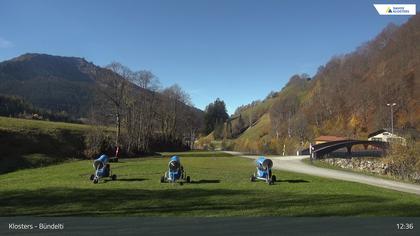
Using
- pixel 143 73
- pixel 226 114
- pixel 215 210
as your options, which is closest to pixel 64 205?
pixel 215 210

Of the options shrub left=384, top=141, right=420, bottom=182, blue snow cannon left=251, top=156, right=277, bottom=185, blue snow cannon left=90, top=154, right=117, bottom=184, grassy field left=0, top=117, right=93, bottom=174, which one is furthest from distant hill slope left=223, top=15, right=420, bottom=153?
blue snow cannon left=90, top=154, right=117, bottom=184

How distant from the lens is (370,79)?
130375mm

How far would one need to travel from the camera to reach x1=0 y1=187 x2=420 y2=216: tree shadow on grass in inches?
457

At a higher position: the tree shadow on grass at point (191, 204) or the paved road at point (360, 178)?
the paved road at point (360, 178)

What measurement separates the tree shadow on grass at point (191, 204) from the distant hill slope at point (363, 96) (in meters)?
72.6

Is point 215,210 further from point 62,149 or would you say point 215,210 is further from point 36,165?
point 62,149

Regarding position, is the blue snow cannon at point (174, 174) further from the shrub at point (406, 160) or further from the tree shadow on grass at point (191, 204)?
the shrub at point (406, 160)

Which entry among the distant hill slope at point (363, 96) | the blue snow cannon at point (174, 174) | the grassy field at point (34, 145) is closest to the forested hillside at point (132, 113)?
the grassy field at point (34, 145)

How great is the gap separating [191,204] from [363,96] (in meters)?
120

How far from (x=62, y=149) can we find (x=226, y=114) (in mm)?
126059

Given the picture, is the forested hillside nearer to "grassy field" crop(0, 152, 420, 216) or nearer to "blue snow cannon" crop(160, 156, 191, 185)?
"blue snow cannon" crop(160, 156, 191, 185)

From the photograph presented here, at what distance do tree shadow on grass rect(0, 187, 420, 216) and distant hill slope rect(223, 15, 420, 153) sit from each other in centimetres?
7261

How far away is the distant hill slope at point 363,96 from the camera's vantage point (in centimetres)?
11019

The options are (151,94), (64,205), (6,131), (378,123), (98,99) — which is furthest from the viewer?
(378,123)
